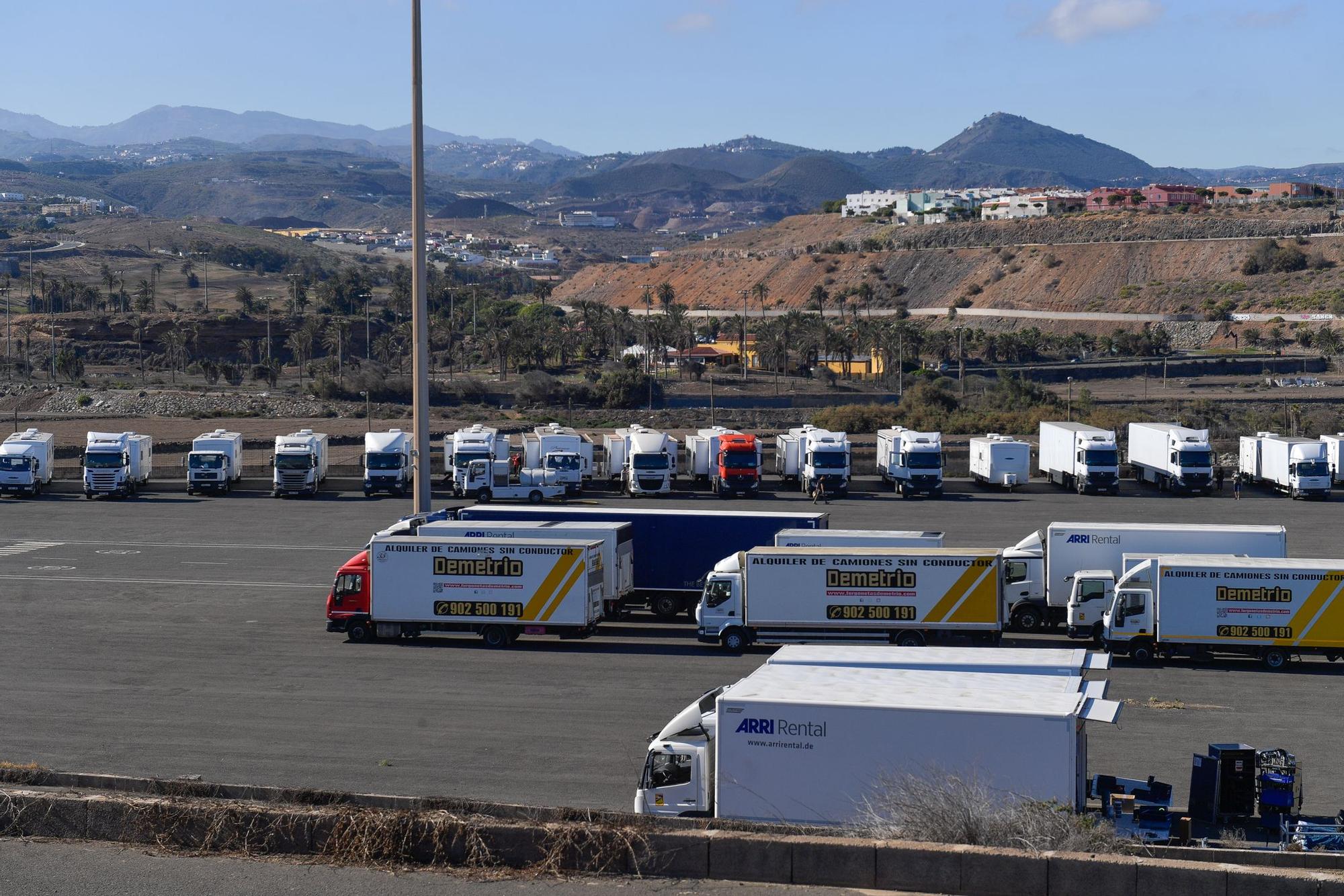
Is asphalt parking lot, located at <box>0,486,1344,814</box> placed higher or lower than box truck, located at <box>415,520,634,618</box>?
lower

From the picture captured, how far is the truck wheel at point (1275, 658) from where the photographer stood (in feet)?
84.4

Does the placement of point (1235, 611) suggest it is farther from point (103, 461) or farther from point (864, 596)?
point (103, 461)

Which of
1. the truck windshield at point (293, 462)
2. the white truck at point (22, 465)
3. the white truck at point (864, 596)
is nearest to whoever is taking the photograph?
the white truck at point (864, 596)

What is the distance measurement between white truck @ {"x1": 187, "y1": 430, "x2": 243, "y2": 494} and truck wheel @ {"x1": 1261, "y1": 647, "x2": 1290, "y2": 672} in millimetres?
39748

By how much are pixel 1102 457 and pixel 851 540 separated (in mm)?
24164

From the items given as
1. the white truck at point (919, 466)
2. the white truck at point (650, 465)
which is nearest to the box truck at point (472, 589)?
the white truck at point (650, 465)

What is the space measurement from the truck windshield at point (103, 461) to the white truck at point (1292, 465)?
43215 mm

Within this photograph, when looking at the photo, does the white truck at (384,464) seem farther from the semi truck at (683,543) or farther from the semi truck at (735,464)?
the semi truck at (683,543)

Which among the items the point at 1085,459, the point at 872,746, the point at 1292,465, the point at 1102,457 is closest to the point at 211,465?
the point at 1085,459

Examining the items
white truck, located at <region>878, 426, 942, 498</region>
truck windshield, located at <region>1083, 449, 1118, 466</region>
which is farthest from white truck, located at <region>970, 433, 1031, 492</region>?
white truck, located at <region>878, 426, 942, 498</region>

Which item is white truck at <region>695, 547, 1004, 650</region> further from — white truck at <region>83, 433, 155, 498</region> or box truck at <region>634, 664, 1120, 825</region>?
white truck at <region>83, 433, 155, 498</region>

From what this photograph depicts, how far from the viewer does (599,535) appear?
29797 millimetres

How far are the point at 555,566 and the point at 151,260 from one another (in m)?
185

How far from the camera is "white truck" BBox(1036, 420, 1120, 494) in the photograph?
5075cm
